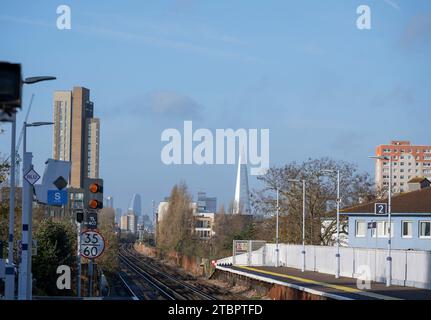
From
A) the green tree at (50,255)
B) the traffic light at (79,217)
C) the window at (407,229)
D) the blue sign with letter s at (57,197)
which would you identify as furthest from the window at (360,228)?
Answer: the blue sign with letter s at (57,197)

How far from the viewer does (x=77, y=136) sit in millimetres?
57250

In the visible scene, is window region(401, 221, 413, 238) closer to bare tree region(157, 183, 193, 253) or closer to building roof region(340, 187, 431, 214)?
building roof region(340, 187, 431, 214)

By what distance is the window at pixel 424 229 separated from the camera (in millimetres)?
53656

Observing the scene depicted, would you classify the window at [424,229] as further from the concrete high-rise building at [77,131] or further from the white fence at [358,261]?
the concrete high-rise building at [77,131]

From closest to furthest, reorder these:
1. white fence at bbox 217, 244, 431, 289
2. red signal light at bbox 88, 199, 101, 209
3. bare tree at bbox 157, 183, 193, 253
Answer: red signal light at bbox 88, 199, 101, 209
white fence at bbox 217, 244, 431, 289
bare tree at bbox 157, 183, 193, 253

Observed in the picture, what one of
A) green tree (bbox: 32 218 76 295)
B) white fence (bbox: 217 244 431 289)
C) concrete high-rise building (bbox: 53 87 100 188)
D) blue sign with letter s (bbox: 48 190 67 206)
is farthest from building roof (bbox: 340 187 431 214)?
blue sign with letter s (bbox: 48 190 67 206)

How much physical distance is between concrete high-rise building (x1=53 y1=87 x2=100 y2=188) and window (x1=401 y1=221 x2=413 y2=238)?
23400mm

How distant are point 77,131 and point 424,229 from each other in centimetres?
2701

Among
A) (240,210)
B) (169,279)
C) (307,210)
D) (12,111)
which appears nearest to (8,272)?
(12,111)

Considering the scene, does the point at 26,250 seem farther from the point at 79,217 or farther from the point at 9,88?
the point at 9,88

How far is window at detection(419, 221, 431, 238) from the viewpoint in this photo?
176 feet

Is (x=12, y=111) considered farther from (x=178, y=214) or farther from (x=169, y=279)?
(x=178, y=214)

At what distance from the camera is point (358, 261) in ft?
124
